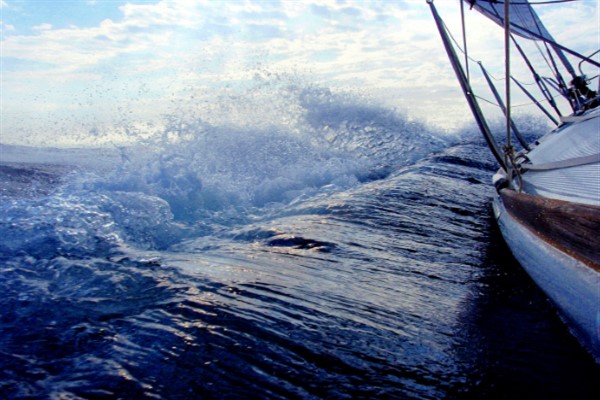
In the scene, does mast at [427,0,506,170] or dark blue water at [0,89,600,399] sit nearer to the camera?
dark blue water at [0,89,600,399]

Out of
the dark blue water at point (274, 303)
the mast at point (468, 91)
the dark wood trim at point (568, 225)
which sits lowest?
the dark blue water at point (274, 303)

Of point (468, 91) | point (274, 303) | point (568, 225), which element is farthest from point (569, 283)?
point (468, 91)

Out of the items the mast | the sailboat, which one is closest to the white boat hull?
the sailboat

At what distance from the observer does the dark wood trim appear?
193 cm

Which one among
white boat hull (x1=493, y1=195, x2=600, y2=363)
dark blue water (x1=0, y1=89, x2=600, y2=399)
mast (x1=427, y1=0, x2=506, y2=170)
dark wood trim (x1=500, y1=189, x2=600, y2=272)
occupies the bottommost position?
dark blue water (x1=0, y1=89, x2=600, y2=399)

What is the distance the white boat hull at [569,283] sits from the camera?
1.97 m

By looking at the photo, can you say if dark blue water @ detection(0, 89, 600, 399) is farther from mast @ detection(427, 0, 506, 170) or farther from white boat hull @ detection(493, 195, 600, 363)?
mast @ detection(427, 0, 506, 170)

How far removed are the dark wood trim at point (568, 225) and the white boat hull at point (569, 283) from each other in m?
0.04

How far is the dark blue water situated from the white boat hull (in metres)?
0.11

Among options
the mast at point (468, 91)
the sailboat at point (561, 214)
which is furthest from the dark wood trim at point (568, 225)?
the mast at point (468, 91)

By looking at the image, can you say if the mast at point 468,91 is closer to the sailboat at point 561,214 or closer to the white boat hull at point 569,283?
the sailboat at point 561,214

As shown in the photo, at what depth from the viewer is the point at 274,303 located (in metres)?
2.76

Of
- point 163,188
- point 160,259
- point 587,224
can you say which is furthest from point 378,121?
point 587,224

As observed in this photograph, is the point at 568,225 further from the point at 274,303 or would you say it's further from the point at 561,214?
the point at 274,303
